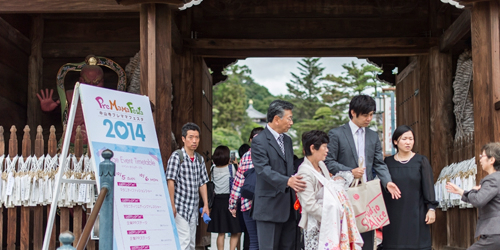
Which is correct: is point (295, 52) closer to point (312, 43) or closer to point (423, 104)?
point (312, 43)

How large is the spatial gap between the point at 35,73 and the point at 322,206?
6.28m

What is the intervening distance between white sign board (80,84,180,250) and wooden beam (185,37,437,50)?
3.92 metres

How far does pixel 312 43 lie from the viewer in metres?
9.66

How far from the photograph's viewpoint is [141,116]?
18.7ft

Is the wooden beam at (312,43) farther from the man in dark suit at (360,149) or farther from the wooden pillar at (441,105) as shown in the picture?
the man in dark suit at (360,149)

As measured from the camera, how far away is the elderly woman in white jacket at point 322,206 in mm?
4668

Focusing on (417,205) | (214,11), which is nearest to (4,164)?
(417,205)

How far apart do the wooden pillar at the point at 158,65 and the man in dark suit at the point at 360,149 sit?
6.00 feet

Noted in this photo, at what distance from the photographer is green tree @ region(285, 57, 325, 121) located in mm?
49125

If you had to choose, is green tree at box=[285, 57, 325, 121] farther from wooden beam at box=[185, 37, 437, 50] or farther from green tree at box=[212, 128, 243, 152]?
wooden beam at box=[185, 37, 437, 50]

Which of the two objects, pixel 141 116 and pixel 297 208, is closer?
pixel 297 208

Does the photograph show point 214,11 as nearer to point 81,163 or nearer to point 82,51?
point 82,51

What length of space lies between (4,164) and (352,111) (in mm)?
3595

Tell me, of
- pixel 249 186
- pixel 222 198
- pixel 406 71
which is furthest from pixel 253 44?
pixel 249 186
